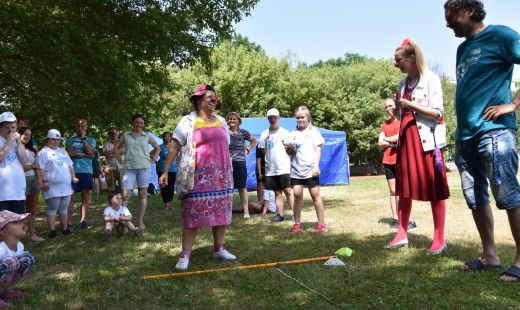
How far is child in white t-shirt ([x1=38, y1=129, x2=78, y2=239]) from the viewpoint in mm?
7004

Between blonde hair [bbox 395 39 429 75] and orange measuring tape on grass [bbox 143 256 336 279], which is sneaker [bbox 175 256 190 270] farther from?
blonde hair [bbox 395 39 429 75]

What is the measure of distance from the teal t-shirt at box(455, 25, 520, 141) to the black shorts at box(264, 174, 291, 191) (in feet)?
14.6

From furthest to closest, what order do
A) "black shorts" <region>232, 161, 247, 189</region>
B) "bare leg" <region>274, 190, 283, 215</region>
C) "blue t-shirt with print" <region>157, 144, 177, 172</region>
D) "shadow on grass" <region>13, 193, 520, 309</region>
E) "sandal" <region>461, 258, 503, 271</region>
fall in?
"blue t-shirt with print" <region>157, 144, 177, 172</region>, "black shorts" <region>232, 161, 247, 189</region>, "bare leg" <region>274, 190, 283, 215</region>, "sandal" <region>461, 258, 503, 271</region>, "shadow on grass" <region>13, 193, 520, 309</region>

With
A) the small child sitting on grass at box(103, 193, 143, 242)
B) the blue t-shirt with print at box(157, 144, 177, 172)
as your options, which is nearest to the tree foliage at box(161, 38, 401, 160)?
the blue t-shirt with print at box(157, 144, 177, 172)

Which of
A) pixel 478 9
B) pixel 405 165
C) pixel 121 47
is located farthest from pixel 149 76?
pixel 478 9

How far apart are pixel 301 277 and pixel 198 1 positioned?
7.17 meters

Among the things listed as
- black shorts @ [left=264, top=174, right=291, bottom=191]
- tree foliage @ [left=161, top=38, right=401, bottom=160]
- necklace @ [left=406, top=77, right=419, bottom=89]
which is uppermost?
tree foliage @ [left=161, top=38, right=401, bottom=160]

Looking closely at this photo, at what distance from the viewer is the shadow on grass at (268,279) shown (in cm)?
332

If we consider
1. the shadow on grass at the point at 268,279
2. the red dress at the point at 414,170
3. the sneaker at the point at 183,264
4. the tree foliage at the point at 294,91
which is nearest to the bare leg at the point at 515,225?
the shadow on grass at the point at 268,279

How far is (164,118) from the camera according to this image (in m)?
32.8

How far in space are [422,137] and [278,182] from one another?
376 cm

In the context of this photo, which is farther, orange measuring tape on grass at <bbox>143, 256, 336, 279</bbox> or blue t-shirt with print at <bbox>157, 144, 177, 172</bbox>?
blue t-shirt with print at <bbox>157, 144, 177, 172</bbox>

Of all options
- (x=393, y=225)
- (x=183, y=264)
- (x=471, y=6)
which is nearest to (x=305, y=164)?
(x=393, y=225)

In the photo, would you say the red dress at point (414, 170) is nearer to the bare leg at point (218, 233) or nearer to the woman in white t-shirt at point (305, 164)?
the woman in white t-shirt at point (305, 164)
